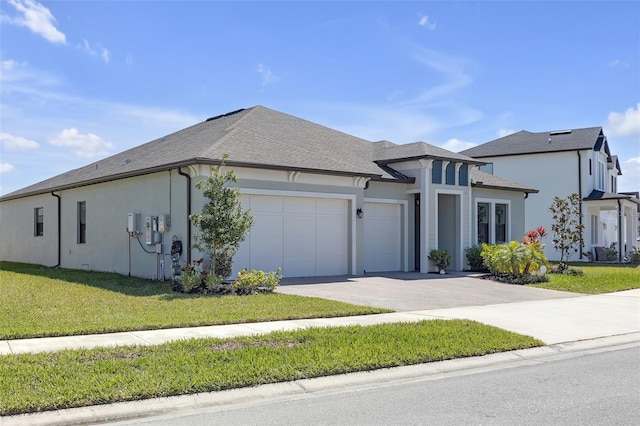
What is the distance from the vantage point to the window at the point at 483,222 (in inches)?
992

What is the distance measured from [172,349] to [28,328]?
285 centimetres

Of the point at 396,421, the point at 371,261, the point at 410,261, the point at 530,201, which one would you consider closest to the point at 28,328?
the point at 396,421

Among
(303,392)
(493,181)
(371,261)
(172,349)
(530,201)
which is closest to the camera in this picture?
(303,392)

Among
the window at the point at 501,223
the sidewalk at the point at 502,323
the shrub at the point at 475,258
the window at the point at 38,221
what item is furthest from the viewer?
the window at the point at 38,221

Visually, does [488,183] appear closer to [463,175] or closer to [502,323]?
[463,175]

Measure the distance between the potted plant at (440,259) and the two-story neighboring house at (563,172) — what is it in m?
15.6

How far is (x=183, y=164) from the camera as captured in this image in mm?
15992

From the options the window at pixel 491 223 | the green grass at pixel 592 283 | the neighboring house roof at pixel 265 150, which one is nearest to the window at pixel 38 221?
the neighboring house roof at pixel 265 150

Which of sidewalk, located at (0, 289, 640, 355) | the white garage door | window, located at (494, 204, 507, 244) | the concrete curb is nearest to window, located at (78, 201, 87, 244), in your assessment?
the white garage door

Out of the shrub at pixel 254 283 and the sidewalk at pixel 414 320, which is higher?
the shrub at pixel 254 283

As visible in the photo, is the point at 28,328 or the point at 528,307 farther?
the point at 528,307

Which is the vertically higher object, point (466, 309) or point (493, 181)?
point (493, 181)

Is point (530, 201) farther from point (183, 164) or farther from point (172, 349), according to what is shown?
point (172, 349)

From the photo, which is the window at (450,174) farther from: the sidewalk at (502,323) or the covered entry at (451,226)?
the sidewalk at (502,323)
